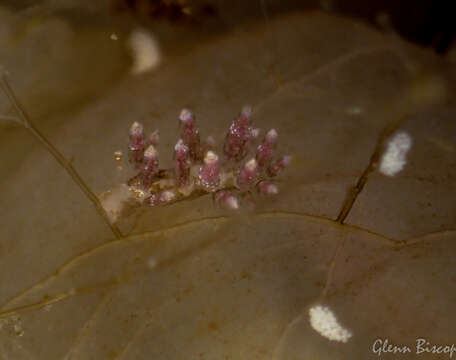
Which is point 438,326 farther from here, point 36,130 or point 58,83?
point 58,83

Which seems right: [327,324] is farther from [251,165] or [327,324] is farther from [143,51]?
[143,51]

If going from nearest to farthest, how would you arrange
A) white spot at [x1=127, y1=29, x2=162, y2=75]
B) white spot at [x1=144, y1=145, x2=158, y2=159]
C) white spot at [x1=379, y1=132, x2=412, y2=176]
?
1. white spot at [x1=144, y1=145, x2=158, y2=159]
2. white spot at [x1=379, y1=132, x2=412, y2=176]
3. white spot at [x1=127, y1=29, x2=162, y2=75]

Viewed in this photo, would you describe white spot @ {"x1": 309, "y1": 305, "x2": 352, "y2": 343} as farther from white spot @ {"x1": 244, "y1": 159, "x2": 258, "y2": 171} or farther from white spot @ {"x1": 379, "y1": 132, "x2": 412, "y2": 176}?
white spot @ {"x1": 379, "y1": 132, "x2": 412, "y2": 176}

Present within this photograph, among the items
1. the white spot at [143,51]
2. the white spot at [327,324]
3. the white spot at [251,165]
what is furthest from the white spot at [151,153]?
the white spot at [327,324]

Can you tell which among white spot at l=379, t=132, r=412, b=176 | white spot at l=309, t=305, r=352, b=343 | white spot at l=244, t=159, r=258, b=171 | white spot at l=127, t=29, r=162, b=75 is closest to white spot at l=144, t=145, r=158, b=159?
white spot at l=244, t=159, r=258, b=171

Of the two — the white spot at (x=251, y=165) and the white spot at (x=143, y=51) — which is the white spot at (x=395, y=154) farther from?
the white spot at (x=143, y=51)

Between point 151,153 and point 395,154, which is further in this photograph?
point 395,154

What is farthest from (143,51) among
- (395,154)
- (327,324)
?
(327,324)
